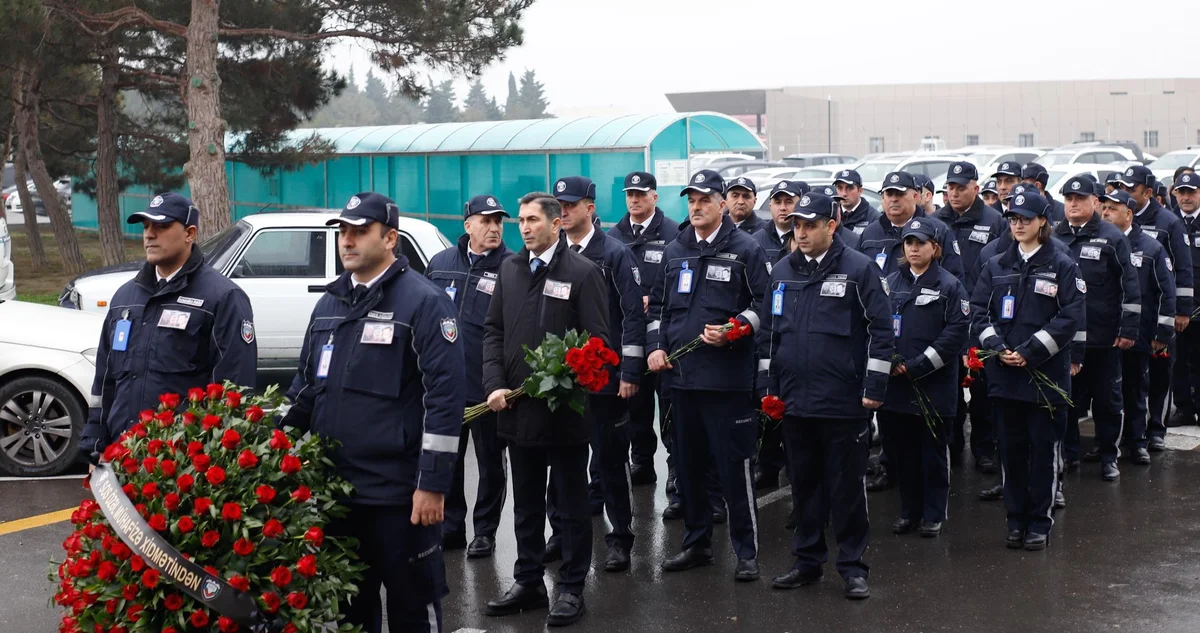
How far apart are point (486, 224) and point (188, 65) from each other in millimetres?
12025

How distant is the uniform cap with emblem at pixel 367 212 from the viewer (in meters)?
5.25

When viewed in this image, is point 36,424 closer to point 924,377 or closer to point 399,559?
point 399,559

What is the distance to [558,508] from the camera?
672cm

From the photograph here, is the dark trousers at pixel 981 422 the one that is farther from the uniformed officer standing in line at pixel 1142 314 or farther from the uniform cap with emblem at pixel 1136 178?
the uniform cap with emblem at pixel 1136 178

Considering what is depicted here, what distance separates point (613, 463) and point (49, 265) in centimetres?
2556

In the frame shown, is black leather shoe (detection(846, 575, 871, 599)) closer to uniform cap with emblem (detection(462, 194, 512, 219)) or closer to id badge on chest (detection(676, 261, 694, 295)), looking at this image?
id badge on chest (detection(676, 261, 694, 295))

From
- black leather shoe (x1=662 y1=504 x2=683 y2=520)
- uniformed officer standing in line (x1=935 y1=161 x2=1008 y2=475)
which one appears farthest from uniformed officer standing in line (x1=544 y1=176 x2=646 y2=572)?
uniformed officer standing in line (x1=935 y1=161 x2=1008 y2=475)

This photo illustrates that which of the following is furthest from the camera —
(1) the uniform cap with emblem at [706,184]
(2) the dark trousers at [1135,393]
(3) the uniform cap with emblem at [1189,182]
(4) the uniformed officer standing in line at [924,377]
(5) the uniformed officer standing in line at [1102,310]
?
(3) the uniform cap with emblem at [1189,182]

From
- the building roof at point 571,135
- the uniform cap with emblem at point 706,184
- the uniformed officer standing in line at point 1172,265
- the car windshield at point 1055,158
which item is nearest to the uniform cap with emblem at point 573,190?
the uniform cap with emblem at point 706,184

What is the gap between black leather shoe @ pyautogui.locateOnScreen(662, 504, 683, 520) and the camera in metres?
8.72

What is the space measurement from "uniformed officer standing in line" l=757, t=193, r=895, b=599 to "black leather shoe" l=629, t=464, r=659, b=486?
8.51 feet

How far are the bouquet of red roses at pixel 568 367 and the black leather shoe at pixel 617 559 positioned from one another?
152 cm

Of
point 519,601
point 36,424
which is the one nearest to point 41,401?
point 36,424

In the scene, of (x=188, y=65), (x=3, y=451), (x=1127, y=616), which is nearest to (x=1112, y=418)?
(x=1127, y=616)
